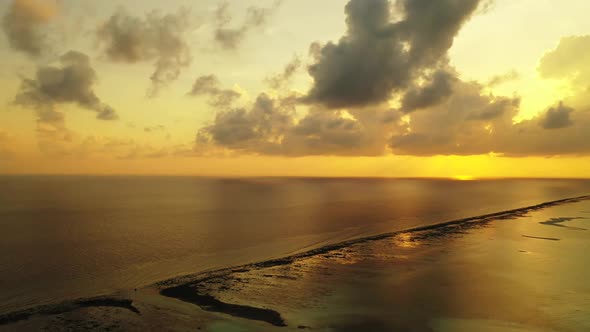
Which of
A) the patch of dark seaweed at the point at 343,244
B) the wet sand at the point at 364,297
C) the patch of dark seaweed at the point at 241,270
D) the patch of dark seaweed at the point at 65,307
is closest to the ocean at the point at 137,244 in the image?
the patch of dark seaweed at the point at 65,307

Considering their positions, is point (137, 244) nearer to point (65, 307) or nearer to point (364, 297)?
point (65, 307)

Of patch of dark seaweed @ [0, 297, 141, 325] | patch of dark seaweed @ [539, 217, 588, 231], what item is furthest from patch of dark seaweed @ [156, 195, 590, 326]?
patch of dark seaweed @ [539, 217, 588, 231]

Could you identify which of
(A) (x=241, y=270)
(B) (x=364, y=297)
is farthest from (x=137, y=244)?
(B) (x=364, y=297)

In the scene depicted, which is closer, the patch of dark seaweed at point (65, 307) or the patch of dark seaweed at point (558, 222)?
the patch of dark seaweed at point (65, 307)

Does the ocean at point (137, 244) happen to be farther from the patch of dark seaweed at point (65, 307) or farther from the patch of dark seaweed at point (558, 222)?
the patch of dark seaweed at point (558, 222)

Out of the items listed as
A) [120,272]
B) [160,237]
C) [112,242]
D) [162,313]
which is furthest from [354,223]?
[162,313]

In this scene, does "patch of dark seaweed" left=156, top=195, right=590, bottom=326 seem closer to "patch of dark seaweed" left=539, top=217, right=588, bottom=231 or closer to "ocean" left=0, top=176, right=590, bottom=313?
"ocean" left=0, top=176, right=590, bottom=313
